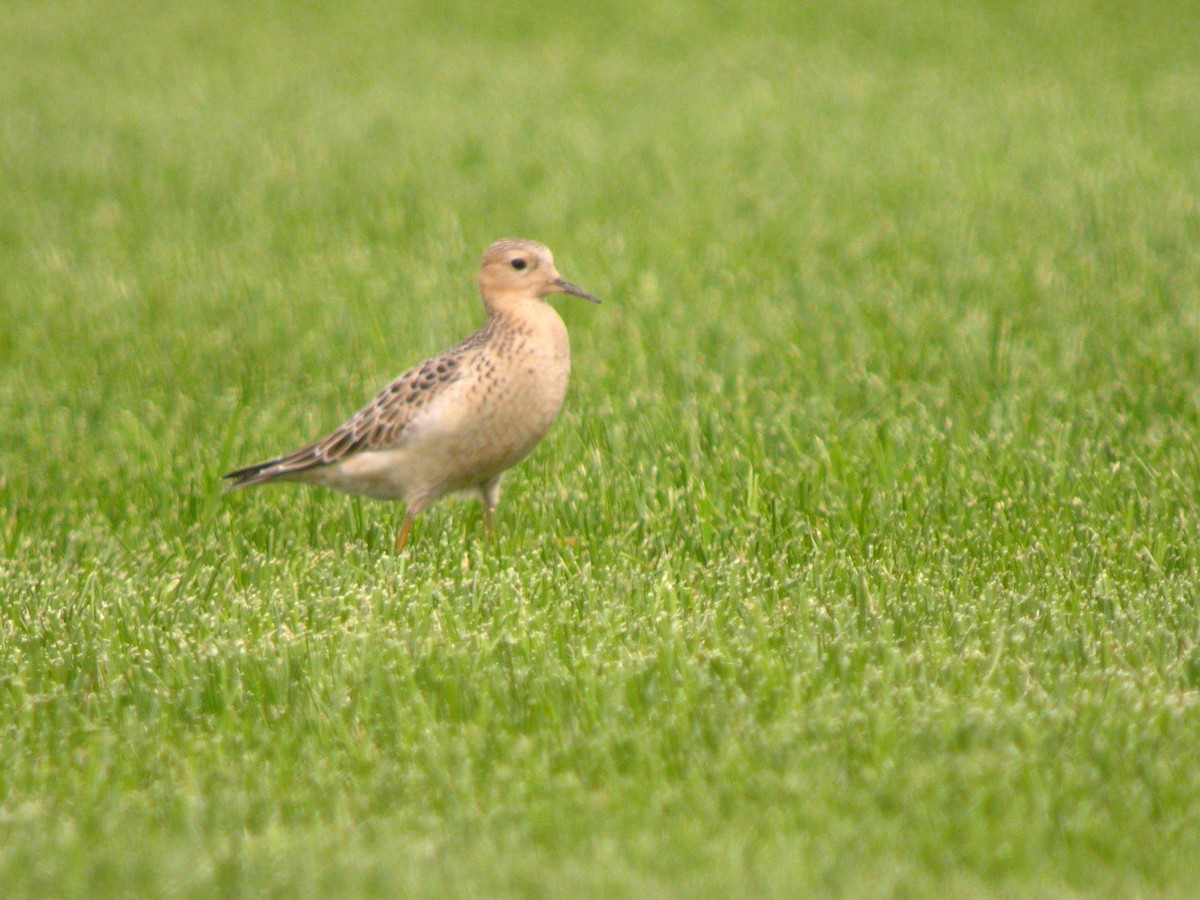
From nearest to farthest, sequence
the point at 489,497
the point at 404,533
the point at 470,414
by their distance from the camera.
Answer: the point at 470,414 < the point at 404,533 < the point at 489,497

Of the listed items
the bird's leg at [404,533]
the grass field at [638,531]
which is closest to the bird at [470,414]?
the bird's leg at [404,533]

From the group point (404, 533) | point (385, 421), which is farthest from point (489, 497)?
point (385, 421)

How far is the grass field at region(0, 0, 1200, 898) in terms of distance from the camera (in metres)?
3.88

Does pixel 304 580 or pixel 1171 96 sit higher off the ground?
pixel 1171 96

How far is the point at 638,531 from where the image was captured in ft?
20.2

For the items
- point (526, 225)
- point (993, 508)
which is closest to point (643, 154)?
point (526, 225)

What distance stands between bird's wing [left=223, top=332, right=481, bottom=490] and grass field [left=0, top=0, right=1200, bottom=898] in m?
0.34

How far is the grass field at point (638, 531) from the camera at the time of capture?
12.7 ft

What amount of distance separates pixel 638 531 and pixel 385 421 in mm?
1085

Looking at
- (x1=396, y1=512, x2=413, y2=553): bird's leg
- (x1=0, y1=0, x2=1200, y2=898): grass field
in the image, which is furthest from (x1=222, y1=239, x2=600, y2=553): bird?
(x1=0, y1=0, x2=1200, y2=898): grass field

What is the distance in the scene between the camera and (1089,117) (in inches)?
589

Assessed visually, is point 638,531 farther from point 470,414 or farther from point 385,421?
point 385,421

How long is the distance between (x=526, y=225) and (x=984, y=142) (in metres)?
4.69

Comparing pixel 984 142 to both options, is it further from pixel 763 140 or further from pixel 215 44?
pixel 215 44
